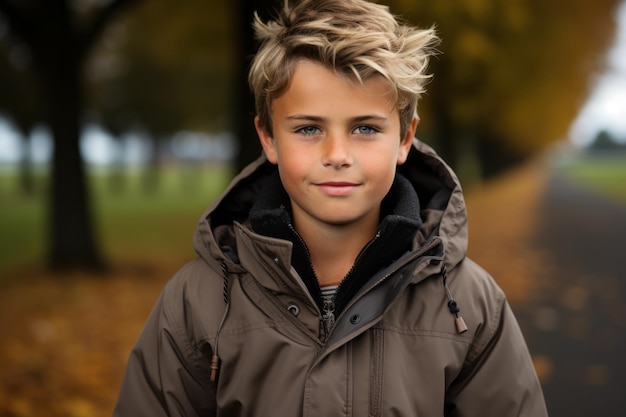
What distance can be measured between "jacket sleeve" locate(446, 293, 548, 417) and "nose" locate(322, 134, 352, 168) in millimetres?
723

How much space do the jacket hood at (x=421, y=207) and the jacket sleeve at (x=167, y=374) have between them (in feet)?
0.76

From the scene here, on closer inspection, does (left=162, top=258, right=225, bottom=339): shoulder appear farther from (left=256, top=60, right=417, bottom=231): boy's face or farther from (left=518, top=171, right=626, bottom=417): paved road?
(left=518, top=171, right=626, bottom=417): paved road

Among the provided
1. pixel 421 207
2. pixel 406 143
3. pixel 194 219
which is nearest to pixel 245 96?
pixel 421 207

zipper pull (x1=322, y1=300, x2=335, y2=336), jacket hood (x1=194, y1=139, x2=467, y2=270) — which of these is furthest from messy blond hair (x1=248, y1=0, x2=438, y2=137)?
zipper pull (x1=322, y1=300, x2=335, y2=336)

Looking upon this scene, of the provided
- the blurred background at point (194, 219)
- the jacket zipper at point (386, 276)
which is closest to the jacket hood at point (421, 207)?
the jacket zipper at point (386, 276)

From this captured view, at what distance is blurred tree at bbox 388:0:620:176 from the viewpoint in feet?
23.5

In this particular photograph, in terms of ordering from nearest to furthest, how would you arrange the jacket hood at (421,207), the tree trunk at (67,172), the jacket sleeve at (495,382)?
the jacket sleeve at (495,382), the jacket hood at (421,207), the tree trunk at (67,172)

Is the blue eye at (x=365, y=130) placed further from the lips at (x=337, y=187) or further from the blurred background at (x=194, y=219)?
the blurred background at (x=194, y=219)

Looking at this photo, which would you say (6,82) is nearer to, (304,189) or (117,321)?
(117,321)

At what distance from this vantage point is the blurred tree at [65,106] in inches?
382

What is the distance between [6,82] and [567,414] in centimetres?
2267

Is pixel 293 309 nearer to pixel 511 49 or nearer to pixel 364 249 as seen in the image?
pixel 364 249

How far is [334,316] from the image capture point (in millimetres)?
2301

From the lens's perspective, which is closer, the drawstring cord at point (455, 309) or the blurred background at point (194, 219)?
A: the drawstring cord at point (455, 309)
